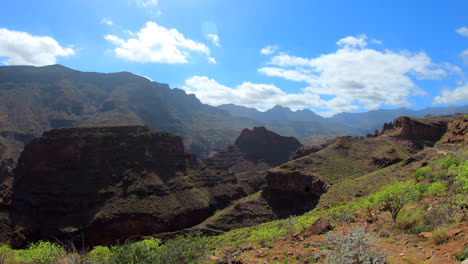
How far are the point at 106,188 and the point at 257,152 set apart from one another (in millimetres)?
93345

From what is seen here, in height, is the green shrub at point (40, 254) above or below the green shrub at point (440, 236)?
below

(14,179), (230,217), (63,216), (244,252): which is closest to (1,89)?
(14,179)

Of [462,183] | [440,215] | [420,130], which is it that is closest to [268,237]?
[440,215]

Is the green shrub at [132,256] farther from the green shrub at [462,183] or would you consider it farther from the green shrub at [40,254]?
the green shrub at [462,183]

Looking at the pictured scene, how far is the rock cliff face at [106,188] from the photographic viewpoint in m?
55.3

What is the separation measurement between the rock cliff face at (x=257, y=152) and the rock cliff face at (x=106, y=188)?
5998 centimetres

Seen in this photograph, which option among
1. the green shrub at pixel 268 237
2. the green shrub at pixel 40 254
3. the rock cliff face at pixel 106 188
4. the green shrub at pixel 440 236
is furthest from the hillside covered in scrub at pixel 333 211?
the rock cliff face at pixel 106 188

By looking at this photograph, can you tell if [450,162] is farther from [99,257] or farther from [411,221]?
[99,257]

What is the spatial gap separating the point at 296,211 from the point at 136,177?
37264 mm

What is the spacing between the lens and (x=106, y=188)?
205 feet

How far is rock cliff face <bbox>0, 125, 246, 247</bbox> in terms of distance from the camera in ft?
181

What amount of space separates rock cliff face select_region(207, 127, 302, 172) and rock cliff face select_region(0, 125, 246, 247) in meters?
60.0

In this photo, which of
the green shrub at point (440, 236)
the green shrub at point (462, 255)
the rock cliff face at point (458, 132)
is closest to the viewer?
the green shrub at point (462, 255)

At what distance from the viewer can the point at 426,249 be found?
969cm
